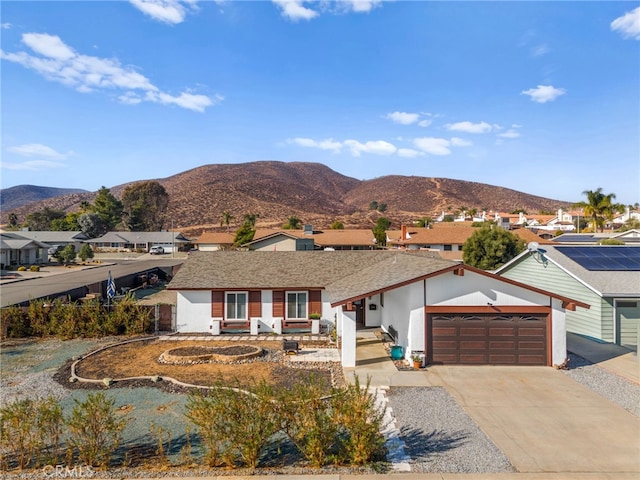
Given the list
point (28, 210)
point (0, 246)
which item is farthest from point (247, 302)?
point (28, 210)

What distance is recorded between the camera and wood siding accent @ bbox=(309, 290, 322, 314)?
19594 mm

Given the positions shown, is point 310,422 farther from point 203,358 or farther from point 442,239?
point 442,239

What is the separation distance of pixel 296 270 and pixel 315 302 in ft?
7.27

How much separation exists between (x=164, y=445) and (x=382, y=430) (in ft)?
16.6

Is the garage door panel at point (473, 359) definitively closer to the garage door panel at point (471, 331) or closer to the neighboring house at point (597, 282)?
the garage door panel at point (471, 331)

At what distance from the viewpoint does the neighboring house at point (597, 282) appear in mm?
16734

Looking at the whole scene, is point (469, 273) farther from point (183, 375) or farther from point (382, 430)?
point (183, 375)

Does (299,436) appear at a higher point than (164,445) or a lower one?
higher

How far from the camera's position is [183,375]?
1320cm

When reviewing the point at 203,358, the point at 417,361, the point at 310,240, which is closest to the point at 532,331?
the point at 417,361

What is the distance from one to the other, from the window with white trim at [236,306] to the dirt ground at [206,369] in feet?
11.4

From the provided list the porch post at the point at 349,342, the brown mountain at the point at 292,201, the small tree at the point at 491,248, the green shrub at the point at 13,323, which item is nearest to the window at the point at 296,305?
the porch post at the point at 349,342

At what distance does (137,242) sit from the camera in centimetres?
8462

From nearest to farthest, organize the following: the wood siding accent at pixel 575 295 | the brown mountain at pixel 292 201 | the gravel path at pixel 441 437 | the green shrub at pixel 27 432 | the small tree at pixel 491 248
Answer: the green shrub at pixel 27 432 < the gravel path at pixel 441 437 < the wood siding accent at pixel 575 295 < the small tree at pixel 491 248 < the brown mountain at pixel 292 201
